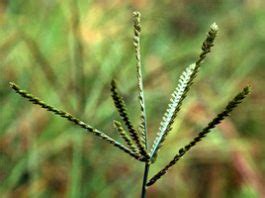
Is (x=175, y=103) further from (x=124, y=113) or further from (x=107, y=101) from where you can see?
(x=107, y=101)

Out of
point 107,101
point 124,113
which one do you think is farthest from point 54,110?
point 107,101

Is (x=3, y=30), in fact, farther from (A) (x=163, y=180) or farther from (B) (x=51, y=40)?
(A) (x=163, y=180)

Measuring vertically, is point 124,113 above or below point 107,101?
below

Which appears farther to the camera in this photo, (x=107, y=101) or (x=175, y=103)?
(x=107, y=101)

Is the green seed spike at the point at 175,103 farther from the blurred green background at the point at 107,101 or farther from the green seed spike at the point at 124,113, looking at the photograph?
the blurred green background at the point at 107,101

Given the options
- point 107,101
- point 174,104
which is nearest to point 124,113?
point 174,104

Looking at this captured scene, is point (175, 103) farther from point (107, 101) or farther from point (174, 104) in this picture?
point (107, 101)

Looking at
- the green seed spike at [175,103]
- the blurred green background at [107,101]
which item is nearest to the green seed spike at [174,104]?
the green seed spike at [175,103]

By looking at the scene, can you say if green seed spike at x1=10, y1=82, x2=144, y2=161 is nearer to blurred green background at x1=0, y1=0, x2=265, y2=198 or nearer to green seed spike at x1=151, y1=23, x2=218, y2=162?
green seed spike at x1=151, y1=23, x2=218, y2=162

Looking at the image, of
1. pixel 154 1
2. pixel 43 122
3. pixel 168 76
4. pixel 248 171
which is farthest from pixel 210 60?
pixel 43 122
